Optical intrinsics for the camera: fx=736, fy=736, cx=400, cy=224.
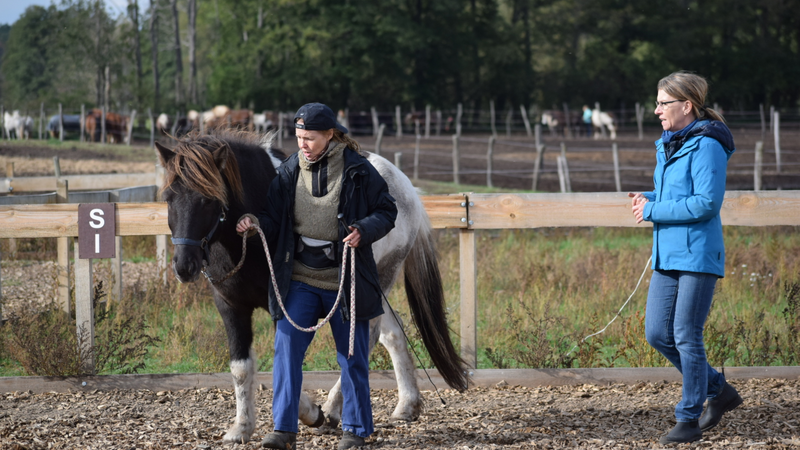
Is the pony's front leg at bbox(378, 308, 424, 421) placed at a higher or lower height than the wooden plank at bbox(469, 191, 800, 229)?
lower

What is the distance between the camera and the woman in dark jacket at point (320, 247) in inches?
141

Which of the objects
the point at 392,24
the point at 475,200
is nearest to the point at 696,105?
the point at 475,200

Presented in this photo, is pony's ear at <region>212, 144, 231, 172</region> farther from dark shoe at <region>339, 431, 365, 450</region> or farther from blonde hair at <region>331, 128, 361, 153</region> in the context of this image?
dark shoe at <region>339, 431, 365, 450</region>

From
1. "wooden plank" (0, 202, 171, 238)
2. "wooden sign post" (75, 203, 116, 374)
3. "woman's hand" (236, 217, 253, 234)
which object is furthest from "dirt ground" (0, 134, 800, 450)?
"woman's hand" (236, 217, 253, 234)

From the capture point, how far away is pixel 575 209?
5031 millimetres

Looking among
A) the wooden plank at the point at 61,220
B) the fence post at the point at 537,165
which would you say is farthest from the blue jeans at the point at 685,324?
the fence post at the point at 537,165

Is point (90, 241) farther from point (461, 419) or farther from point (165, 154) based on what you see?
point (461, 419)

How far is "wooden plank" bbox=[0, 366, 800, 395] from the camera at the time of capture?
16.0 feet

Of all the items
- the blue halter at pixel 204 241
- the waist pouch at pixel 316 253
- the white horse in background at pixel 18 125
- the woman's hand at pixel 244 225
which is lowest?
the waist pouch at pixel 316 253

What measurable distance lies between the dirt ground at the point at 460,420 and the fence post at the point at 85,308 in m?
0.30

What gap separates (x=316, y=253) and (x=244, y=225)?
38 cm

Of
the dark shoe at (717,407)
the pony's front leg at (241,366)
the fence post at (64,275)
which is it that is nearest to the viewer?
the dark shoe at (717,407)

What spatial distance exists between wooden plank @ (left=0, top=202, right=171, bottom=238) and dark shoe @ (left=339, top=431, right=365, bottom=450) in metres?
2.06

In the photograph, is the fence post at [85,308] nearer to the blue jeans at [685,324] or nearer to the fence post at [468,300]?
the fence post at [468,300]
